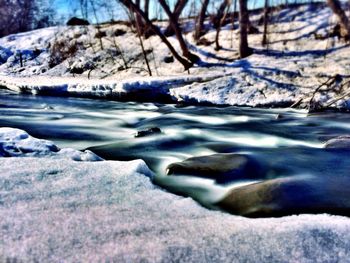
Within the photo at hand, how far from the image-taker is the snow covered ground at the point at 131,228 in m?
1.32

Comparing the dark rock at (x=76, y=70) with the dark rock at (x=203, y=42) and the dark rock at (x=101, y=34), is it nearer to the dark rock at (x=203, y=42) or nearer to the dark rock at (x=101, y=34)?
the dark rock at (x=101, y=34)

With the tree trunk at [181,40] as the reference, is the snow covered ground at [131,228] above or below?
below

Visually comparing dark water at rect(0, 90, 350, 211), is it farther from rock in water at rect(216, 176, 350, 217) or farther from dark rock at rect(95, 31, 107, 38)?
dark rock at rect(95, 31, 107, 38)

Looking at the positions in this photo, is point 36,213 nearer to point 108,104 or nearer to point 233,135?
point 233,135

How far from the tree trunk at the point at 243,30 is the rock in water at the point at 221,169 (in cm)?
671

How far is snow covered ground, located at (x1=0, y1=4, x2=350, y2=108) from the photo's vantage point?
732 cm

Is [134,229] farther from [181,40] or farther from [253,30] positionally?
[253,30]

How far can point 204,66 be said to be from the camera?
9.73m

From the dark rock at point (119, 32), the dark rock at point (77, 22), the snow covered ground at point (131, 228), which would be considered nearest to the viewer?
the snow covered ground at point (131, 228)

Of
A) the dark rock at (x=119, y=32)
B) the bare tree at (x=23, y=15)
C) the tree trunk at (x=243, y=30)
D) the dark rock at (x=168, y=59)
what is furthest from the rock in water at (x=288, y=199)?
the bare tree at (x=23, y=15)

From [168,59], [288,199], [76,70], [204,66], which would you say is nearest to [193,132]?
[288,199]

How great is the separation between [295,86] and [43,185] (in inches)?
236

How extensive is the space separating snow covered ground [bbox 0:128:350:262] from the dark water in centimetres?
68

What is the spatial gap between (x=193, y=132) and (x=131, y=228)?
327 cm
